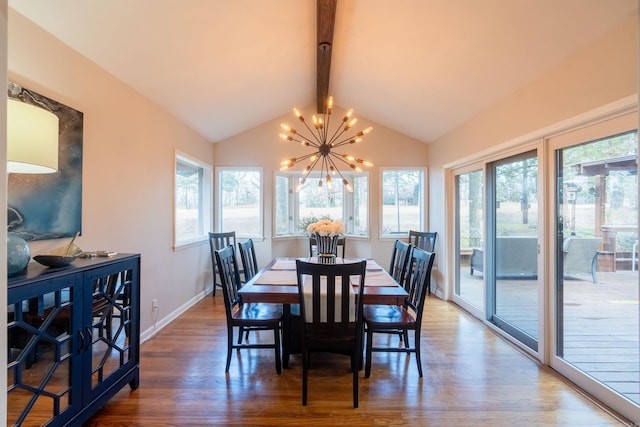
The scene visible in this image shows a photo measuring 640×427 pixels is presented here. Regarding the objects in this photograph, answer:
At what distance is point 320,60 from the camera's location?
3270 mm

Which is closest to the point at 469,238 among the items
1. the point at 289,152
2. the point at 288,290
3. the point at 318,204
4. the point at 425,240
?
the point at 425,240

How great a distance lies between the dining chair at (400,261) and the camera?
9.53 feet

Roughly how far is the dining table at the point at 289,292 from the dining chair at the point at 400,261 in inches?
8.9

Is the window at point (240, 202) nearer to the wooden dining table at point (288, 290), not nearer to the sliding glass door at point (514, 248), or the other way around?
the wooden dining table at point (288, 290)

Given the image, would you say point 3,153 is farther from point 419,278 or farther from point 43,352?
point 419,278

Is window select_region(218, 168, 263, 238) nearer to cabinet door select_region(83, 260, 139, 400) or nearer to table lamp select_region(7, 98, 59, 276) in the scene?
cabinet door select_region(83, 260, 139, 400)

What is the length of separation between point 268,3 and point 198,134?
247 centimetres

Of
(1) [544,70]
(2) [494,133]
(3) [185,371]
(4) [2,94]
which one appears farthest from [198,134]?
(1) [544,70]

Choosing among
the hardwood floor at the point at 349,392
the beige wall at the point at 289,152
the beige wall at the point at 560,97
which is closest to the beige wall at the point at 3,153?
the hardwood floor at the point at 349,392

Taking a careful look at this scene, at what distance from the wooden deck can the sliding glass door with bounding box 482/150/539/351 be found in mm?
352

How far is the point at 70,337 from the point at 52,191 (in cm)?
97

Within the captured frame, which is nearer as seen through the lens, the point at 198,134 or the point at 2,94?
the point at 2,94

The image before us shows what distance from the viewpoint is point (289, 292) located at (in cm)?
220

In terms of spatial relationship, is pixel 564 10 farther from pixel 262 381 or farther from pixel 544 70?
pixel 262 381
